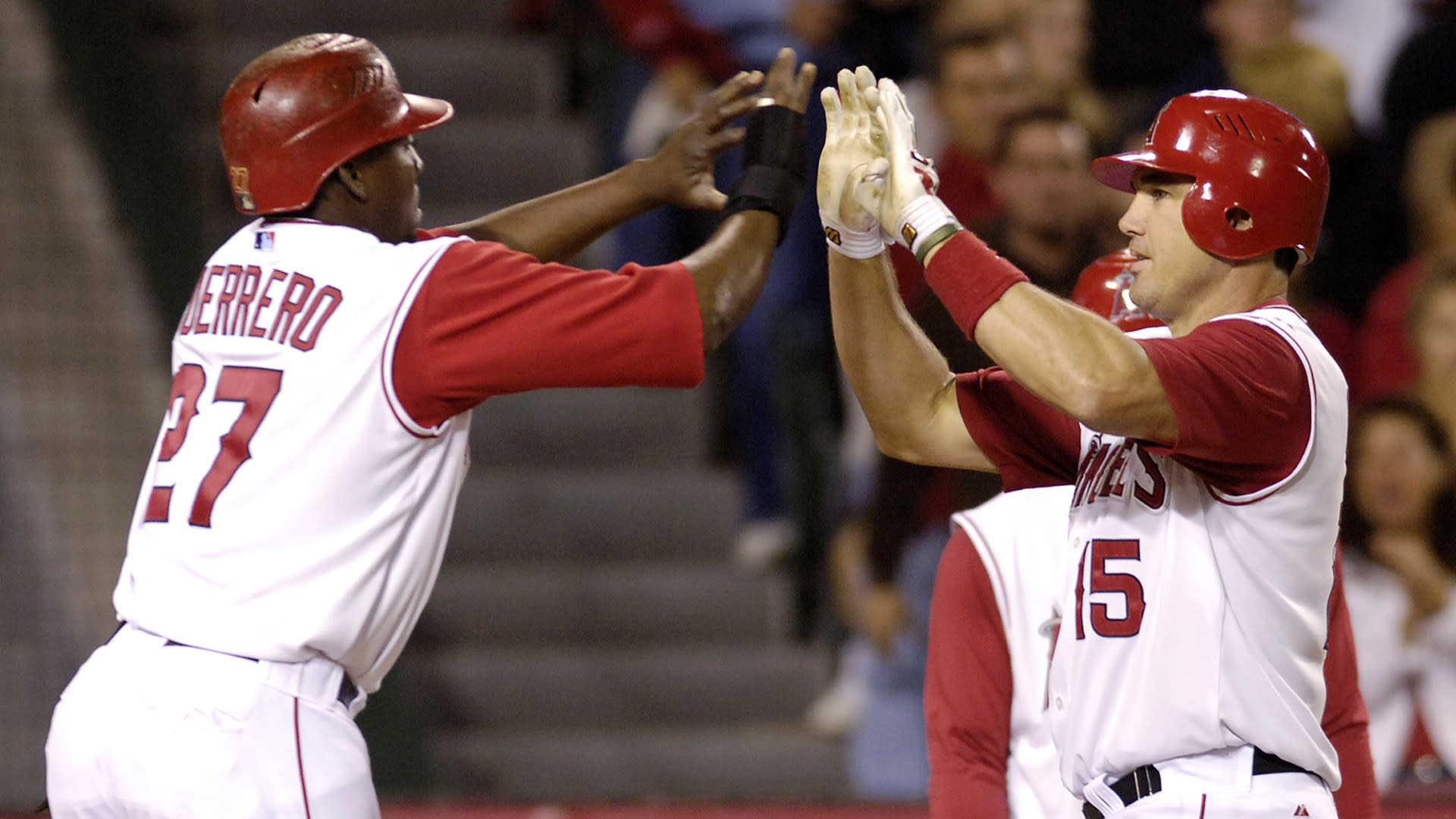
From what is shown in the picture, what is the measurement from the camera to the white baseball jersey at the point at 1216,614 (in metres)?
1.93

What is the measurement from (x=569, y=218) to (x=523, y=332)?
535 mm

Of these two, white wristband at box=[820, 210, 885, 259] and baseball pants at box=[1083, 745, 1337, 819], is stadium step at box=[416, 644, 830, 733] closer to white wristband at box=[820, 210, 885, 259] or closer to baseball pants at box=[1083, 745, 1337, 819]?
white wristband at box=[820, 210, 885, 259]

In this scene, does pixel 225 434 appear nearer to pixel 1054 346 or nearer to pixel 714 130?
pixel 714 130

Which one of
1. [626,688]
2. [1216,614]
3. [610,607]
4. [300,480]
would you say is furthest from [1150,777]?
[610,607]

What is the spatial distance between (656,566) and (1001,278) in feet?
13.1

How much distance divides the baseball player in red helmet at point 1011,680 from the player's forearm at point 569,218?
74 cm

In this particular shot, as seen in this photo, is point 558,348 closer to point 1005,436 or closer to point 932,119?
point 1005,436

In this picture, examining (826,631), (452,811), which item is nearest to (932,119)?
(826,631)

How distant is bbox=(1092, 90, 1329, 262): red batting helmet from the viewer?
2.02m

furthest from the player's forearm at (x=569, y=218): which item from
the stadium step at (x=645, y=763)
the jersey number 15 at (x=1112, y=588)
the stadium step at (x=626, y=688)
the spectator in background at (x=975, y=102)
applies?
the stadium step at (x=626, y=688)

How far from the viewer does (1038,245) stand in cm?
387

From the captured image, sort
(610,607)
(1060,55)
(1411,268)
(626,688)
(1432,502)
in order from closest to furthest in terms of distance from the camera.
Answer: (1432,502) < (1411,268) < (1060,55) < (626,688) < (610,607)

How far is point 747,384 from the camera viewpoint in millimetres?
5391

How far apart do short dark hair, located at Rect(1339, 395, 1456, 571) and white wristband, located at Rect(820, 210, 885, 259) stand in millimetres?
2125
